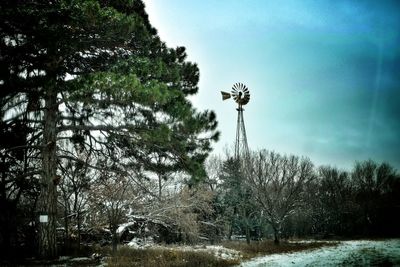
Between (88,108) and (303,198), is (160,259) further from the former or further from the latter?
(303,198)

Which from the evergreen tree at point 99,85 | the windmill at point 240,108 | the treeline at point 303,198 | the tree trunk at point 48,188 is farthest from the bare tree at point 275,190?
the tree trunk at point 48,188

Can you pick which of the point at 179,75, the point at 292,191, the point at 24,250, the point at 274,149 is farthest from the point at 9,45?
the point at 274,149

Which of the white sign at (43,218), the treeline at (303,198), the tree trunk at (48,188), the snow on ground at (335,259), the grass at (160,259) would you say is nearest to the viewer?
the white sign at (43,218)

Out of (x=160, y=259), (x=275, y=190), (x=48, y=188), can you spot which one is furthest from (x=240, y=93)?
(x=48, y=188)

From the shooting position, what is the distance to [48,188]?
1220 centimetres

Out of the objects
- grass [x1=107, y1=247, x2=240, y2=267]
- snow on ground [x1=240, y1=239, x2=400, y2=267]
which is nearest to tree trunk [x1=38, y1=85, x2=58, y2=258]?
grass [x1=107, y1=247, x2=240, y2=267]

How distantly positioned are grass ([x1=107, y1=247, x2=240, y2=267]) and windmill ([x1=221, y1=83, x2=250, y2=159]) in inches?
574

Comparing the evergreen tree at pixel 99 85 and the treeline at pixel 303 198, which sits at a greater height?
the evergreen tree at pixel 99 85

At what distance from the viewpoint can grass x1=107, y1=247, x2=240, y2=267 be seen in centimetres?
1211

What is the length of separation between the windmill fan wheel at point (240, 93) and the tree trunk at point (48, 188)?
19646mm

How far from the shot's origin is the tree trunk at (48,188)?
1183cm

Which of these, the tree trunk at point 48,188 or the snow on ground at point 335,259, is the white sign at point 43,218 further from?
the snow on ground at point 335,259

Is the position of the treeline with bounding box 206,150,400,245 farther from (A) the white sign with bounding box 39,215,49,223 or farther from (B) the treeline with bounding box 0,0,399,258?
(A) the white sign with bounding box 39,215,49,223

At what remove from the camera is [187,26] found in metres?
13.9
